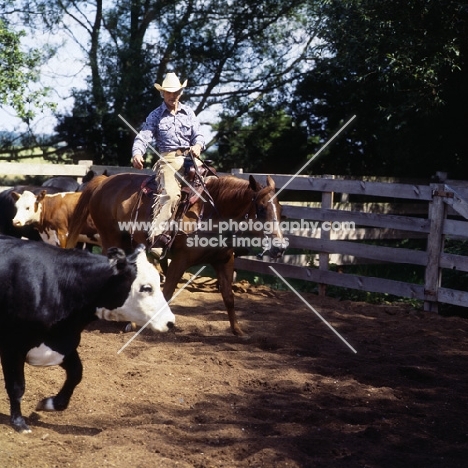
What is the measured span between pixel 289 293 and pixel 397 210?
12.3 feet

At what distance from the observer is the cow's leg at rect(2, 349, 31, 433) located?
5414 millimetres

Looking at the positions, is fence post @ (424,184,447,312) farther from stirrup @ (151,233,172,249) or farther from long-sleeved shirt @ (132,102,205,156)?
stirrup @ (151,233,172,249)

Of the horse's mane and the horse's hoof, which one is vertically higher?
the horse's mane

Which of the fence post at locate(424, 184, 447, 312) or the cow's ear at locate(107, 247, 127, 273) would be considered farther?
the fence post at locate(424, 184, 447, 312)

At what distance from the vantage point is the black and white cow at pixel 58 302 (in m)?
5.41

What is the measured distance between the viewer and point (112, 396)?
244 inches

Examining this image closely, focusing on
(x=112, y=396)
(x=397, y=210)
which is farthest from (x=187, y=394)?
(x=397, y=210)

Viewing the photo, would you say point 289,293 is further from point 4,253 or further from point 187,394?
point 4,253

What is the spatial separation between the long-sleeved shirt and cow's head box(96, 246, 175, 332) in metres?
3.49

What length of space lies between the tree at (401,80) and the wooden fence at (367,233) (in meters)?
1.77

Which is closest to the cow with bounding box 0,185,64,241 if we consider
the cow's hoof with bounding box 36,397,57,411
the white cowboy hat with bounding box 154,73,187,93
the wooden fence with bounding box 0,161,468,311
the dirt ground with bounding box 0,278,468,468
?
the wooden fence with bounding box 0,161,468,311

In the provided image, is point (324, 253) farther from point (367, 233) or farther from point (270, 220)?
point (270, 220)

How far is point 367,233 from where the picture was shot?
12469 mm

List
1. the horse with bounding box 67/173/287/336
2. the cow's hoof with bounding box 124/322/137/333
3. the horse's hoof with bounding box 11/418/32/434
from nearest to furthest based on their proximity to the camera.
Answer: the horse's hoof with bounding box 11/418/32/434 → the horse with bounding box 67/173/287/336 → the cow's hoof with bounding box 124/322/137/333
